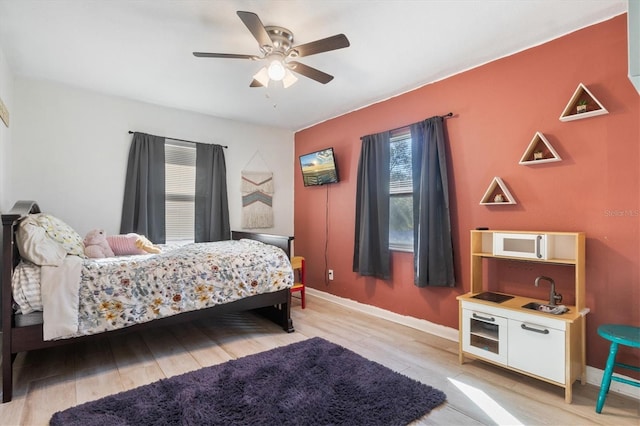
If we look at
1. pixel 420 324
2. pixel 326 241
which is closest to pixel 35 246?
pixel 326 241

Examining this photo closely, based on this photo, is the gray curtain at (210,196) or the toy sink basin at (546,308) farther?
the gray curtain at (210,196)

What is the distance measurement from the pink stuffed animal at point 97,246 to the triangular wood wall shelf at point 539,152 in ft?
11.4

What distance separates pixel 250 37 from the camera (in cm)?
232

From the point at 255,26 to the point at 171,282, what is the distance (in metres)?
1.85

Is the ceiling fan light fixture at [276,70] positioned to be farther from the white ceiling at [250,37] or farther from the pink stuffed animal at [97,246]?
the pink stuffed animal at [97,246]

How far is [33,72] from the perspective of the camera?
114 inches

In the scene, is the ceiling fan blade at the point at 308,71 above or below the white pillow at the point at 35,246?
above

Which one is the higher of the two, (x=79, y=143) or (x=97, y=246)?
(x=79, y=143)

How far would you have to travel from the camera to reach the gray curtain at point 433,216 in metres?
2.84

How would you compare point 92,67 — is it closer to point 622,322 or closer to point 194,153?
point 194,153

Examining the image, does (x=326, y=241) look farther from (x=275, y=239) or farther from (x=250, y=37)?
(x=250, y=37)

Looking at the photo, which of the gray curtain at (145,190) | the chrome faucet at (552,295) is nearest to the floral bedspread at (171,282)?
the gray curtain at (145,190)

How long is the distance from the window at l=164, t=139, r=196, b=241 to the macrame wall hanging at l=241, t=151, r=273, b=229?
2.27 ft

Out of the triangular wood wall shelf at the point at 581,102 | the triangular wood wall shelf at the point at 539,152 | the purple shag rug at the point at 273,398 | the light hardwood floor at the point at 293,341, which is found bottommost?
the light hardwood floor at the point at 293,341
